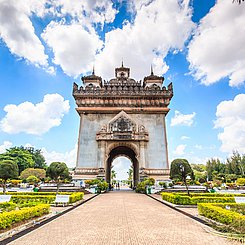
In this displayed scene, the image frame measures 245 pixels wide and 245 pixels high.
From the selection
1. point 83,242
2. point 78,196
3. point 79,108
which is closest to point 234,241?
point 83,242

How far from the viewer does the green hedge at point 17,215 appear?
689cm

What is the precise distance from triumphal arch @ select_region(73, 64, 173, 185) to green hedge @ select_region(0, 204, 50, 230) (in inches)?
787

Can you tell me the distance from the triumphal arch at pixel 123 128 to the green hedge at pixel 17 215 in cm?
1999

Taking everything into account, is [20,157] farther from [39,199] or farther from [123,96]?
[39,199]

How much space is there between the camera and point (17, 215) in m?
7.63

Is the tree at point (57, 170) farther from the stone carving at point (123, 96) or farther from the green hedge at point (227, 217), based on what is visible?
the stone carving at point (123, 96)

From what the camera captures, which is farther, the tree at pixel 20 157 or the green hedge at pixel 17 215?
the tree at pixel 20 157

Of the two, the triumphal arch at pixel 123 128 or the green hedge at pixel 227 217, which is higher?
the triumphal arch at pixel 123 128

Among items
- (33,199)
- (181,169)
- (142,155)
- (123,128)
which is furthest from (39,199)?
(123,128)

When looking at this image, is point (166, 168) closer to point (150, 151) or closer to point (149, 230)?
point (150, 151)

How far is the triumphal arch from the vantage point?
3047cm

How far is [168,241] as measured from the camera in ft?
20.1

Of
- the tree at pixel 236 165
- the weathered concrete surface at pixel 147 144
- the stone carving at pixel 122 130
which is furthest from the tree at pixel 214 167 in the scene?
the stone carving at pixel 122 130

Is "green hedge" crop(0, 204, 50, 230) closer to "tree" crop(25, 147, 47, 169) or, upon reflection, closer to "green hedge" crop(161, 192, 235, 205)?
"green hedge" crop(161, 192, 235, 205)
